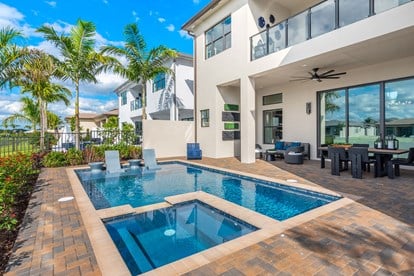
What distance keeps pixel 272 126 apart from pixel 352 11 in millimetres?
7809

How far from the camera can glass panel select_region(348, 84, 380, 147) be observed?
31.8 ft

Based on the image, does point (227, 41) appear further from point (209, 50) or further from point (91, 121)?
point (91, 121)

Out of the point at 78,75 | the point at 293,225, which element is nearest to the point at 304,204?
the point at 293,225

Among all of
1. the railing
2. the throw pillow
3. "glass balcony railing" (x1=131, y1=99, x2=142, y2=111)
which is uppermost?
"glass balcony railing" (x1=131, y1=99, x2=142, y2=111)

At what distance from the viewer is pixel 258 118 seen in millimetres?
15250

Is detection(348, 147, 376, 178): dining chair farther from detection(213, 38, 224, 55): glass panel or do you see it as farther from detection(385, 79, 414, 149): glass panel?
detection(213, 38, 224, 55): glass panel

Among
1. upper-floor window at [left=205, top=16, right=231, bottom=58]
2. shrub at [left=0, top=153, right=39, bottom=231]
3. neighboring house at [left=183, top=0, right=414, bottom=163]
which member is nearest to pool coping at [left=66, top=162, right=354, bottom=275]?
shrub at [left=0, top=153, right=39, bottom=231]

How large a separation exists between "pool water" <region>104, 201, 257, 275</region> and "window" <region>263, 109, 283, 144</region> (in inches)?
388

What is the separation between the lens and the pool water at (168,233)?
131 inches

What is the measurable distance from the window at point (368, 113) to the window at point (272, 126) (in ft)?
8.56

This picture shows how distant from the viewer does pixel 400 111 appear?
29.7 feet

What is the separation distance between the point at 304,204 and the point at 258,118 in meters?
10.1

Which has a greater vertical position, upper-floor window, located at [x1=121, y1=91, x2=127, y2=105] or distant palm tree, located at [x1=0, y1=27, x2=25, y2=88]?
upper-floor window, located at [x1=121, y1=91, x2=127, y2=105]

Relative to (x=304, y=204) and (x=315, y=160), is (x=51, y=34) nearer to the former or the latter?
(x=304, y=204)
